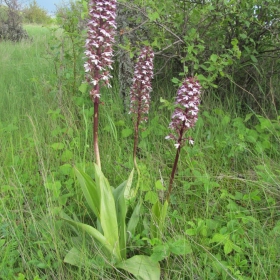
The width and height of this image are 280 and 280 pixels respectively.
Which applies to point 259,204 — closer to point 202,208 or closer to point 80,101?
point 202,208

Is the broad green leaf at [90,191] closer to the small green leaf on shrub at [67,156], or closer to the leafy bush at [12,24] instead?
the small green leaf on shrub at [67,156]

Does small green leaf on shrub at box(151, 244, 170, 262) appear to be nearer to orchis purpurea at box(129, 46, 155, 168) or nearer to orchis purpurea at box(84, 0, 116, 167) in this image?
orchis purpurea at box(129, 46, 155, 168)

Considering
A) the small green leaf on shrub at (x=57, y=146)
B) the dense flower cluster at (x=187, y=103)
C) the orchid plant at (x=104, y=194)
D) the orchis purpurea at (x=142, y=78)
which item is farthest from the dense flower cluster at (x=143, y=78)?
the small green leaf on shrub at (x=57, y=146)

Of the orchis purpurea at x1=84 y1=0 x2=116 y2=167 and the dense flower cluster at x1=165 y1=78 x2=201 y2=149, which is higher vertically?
the orchis purpurea at x1=84 y1=0 x2=116 y2=167

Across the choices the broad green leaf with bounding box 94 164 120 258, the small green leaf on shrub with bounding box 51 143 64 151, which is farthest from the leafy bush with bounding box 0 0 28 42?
the broad green leaf with bounding box 94 164 120 258

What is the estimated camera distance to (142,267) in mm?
1967

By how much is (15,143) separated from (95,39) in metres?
2.10

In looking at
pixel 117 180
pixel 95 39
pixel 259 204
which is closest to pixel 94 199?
pixel 117 180

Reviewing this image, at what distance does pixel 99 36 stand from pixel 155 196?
1.21 m

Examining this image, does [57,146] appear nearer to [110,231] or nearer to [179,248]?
[110,231]

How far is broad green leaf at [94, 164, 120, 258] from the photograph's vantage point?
1.99 metres

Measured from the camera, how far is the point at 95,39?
1954mm

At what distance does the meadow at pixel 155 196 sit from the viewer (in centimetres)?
199

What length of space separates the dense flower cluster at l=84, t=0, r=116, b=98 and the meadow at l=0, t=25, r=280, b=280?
0.74 metres
